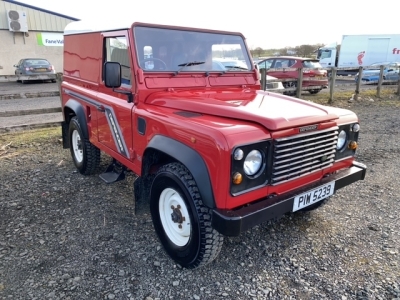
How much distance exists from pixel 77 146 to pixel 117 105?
1865 mm

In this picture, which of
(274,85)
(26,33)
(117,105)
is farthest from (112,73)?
(26,33)

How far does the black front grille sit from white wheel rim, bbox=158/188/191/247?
2.63ft

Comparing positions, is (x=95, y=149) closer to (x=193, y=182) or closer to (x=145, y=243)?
(x=145, y=243)

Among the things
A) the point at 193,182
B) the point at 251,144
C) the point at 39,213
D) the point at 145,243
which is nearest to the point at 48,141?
the point at 39,213

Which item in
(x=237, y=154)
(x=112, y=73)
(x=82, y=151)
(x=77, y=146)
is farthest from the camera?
(x=77, y=146)

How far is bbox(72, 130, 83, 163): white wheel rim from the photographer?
479 centimetres

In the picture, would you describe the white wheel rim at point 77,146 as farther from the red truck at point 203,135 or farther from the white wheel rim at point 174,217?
the white wheel rim at point 174,217

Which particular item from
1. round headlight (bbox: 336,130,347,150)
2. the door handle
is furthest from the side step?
round headlight (bbox: 336,130,347,150)

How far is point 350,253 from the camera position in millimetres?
2934

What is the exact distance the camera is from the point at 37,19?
21078mm

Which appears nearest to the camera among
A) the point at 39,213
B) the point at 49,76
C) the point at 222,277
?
the point at 222,277

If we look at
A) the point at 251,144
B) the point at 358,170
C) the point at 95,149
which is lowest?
the point at 95,149

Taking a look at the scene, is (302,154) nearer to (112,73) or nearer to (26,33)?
(112,73)

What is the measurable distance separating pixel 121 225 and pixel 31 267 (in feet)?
3.05
